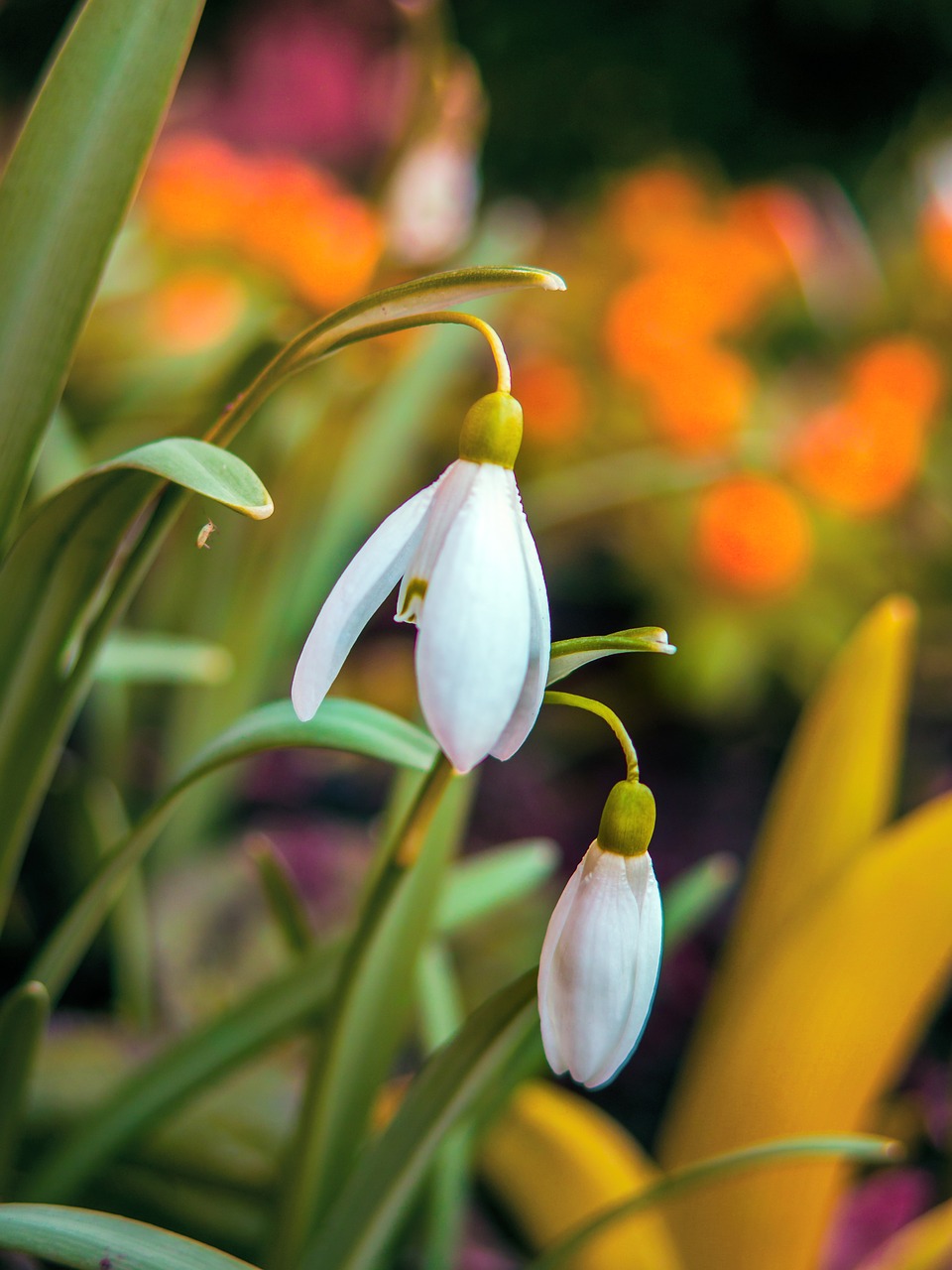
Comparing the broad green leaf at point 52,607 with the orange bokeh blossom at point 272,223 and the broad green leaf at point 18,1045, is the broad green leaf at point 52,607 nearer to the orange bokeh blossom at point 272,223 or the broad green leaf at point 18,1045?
the broad green leaf at point 18,1045

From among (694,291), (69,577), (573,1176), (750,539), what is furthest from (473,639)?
(694,291)

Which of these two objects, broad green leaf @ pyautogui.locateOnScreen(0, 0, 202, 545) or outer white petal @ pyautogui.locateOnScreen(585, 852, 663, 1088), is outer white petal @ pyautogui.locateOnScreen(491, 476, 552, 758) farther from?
broad green leaf @ pyautogui.locateOnScreen(0, 0, 202, 545)

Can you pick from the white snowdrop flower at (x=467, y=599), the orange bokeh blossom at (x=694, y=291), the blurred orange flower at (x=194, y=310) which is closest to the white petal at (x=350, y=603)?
the white snowdrop flower at (x=467, y=599)

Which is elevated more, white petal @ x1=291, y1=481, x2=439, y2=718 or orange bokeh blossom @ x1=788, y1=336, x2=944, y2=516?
orange bokeh blossom @ x1=788, y1=336, x2=944, y2=516

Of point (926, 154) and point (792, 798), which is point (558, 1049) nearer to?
point (792, 798)

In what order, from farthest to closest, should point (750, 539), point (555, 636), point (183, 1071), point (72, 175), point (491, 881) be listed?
1. point (555, 636)
2. point (750, 539)
3. point (491, 881)
4. point (183, 1071)
5. point (72, 175)

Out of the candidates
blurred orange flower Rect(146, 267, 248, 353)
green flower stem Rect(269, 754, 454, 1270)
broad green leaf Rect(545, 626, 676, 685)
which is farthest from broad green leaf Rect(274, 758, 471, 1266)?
blurred orange flower Rect(146, 267, 248, 353)

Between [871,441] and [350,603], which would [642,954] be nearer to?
[350,603]
